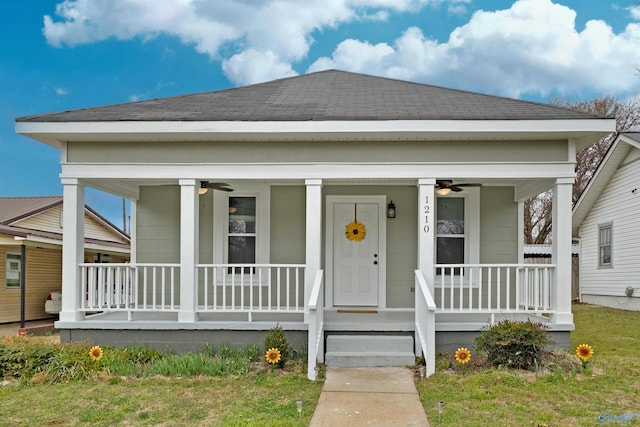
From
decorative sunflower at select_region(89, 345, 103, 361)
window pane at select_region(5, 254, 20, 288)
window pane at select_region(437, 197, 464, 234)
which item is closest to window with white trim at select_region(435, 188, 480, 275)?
window pane at select_region(437, 197, 464, 234)

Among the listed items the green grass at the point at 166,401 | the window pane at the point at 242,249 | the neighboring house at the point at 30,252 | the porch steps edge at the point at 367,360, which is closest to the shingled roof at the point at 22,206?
the neighboring house at the point at 30,252

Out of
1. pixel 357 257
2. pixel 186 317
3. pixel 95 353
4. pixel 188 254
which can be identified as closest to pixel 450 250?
pixel 357 257

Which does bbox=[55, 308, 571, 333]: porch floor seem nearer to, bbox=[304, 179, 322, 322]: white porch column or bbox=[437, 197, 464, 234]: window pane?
bbox=[304, 179, 322, 322]: white porch column

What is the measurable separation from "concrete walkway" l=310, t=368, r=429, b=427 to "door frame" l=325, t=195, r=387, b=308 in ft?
7.50

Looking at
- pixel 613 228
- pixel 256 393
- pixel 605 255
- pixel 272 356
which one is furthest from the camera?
pixel 605 255

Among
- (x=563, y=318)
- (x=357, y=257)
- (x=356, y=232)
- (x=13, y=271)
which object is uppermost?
(x=356, y=232)

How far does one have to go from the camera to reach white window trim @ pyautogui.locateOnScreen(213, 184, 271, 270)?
8820 millimetres

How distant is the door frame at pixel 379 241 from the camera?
347 inches

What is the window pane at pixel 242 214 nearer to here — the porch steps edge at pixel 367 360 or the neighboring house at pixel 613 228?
the porch steps edge at pixel 367 360

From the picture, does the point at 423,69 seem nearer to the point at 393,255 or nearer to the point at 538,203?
the point at 538,203

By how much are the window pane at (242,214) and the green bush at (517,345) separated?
174 inches

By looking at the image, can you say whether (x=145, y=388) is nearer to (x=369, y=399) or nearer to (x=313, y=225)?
(x=369, y=399)

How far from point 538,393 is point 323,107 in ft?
15.4

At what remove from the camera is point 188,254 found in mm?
7359
